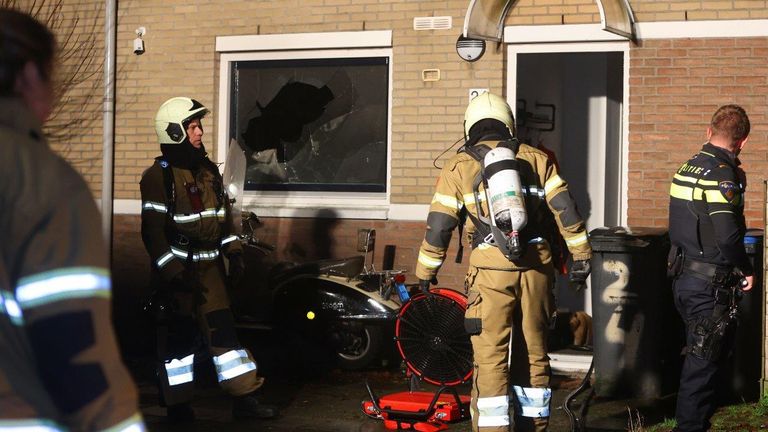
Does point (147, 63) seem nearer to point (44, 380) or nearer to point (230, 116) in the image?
point (230, 116)

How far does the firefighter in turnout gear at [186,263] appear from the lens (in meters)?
7.10

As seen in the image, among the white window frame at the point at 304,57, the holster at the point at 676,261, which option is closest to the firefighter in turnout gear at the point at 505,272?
the holster at the point at 676,261

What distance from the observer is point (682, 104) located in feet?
30.2

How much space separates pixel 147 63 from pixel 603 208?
4.72 meters

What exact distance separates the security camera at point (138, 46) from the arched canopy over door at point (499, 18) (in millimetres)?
3347

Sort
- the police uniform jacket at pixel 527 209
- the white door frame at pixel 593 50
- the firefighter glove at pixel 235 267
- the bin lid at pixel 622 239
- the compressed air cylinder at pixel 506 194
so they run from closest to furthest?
the compressed air cylinder at pixel 506 194
the police uniform jacket at pixel 527 209
the firefighter glove at pixel 235 267
the bin lid at pixel 622 239
the white door frame at pixel 593 50

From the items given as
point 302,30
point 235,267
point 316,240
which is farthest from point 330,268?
point 302,30

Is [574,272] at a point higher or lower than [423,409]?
higher

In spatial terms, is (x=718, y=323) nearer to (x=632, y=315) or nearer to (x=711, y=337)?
(x=711, y=337)

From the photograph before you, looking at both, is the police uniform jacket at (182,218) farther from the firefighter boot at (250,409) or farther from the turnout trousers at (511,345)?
the turnout trousers at (511,345)

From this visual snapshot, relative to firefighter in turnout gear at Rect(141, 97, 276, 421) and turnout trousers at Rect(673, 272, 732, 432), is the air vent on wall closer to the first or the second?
firefighter in turnout gear at Rect(141, 97, 276, 421)

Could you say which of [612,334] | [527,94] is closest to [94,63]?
[527,94]

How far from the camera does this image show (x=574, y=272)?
6137 millimetres

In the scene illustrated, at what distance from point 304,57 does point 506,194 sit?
17.0 ft
